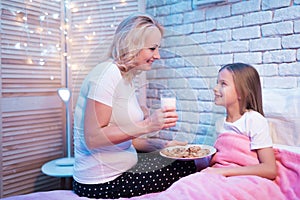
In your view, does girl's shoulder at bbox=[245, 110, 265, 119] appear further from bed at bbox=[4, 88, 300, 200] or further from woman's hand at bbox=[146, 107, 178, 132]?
woman's hand at bbox=[146, 107, 178, 132]

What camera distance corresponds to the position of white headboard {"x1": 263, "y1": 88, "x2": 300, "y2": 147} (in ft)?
4.34

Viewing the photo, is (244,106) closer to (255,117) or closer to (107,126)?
(255,117)

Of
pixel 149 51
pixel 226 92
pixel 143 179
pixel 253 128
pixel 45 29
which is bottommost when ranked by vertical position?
pixel 143 179

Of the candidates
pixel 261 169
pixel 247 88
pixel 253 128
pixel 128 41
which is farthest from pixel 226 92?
pixel 128 41

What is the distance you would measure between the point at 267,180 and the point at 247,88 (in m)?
0.42

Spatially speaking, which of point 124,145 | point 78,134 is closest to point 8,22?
point 78,134

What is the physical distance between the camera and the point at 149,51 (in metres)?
1.30

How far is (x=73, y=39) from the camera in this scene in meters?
2.11

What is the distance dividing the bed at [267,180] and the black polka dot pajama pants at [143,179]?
0.17 feet

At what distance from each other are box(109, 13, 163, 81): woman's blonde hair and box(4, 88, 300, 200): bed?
0.51 meters

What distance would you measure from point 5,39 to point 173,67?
3.45 feet

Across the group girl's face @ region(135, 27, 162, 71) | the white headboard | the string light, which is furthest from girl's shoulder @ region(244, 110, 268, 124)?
the string light

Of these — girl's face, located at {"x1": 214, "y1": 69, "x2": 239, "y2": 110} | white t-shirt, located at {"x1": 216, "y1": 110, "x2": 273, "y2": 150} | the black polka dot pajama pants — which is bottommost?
the black polka dot pajama pants

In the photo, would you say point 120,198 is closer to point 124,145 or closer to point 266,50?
point 124,145
